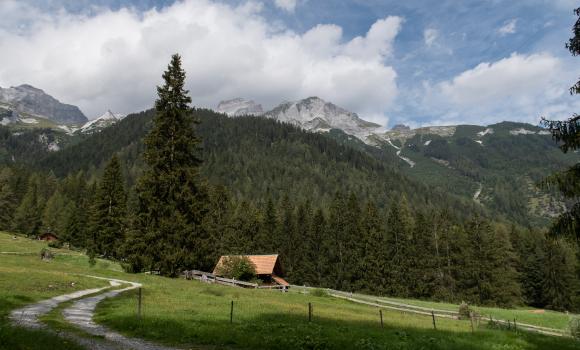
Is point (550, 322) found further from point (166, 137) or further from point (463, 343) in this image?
point (166, 137)

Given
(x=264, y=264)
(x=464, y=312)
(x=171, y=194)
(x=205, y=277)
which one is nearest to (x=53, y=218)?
(x=264, y=264)

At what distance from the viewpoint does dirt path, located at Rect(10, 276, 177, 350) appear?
533 inches

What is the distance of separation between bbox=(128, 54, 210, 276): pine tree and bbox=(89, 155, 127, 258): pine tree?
30.8 metres

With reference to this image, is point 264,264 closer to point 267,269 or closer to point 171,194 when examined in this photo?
point 267,269

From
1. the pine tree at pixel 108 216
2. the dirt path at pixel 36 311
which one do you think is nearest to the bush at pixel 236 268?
the pine tree at pixel 108 216

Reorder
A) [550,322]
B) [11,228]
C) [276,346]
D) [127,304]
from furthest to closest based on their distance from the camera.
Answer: [11,228], [550,322], [127,304], [276,346]

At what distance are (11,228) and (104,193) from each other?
51.6 m

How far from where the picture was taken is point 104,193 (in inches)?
2603

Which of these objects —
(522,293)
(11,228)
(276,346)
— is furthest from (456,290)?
(11,228)

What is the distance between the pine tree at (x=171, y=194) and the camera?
35.2m

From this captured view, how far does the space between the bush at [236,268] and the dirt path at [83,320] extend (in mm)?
22814

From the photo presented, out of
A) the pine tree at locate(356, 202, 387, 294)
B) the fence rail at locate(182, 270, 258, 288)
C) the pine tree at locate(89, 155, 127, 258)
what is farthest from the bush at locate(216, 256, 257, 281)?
the pine tree at locate(356, 202, 387, 294)

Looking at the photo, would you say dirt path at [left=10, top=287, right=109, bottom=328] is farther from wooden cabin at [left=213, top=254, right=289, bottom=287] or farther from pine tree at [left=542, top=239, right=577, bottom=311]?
pine tree at [left=542, top=239, right=577, bottom=311]

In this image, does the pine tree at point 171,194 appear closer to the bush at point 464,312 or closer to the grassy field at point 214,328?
the grassy field at point 214,328
